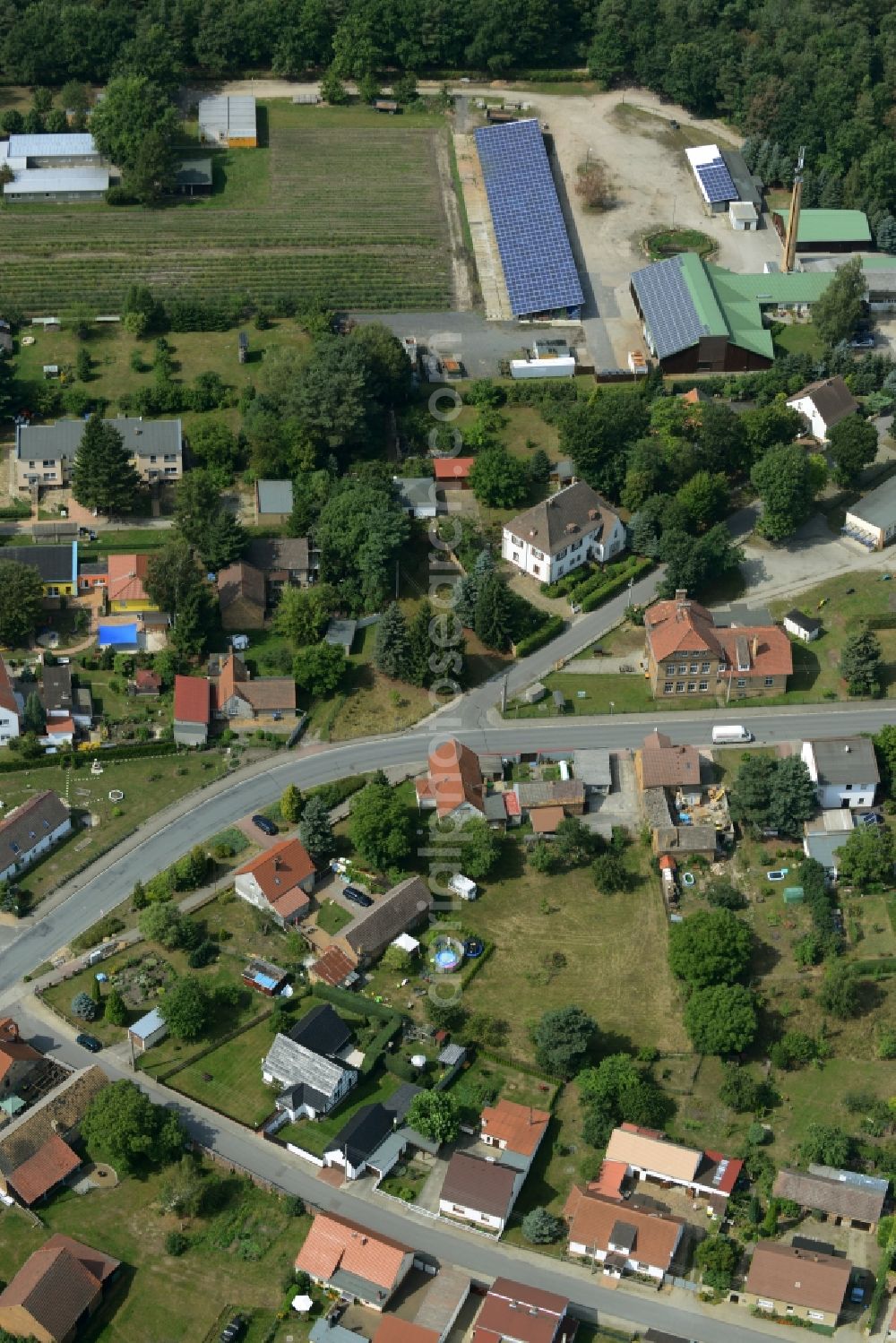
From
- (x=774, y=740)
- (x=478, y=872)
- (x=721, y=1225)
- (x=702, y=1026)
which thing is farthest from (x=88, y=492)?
(x=721, y=1225)

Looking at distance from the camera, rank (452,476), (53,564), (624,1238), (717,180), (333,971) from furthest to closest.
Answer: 1. (717,180)
2. (452,476)
3. (53,564)
4. (333,971)
5. (624,1238)

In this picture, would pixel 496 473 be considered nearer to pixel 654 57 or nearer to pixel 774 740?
pixel 774 740

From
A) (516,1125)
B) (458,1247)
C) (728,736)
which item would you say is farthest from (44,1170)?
(728,736)

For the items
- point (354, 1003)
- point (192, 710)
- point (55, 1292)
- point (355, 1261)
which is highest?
point (192, 710)

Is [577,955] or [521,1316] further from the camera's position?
[577,955]

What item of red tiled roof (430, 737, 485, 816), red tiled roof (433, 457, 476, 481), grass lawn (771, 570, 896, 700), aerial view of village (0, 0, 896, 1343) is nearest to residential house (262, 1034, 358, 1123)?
aerial view of village (0, 0, 896, 1343)

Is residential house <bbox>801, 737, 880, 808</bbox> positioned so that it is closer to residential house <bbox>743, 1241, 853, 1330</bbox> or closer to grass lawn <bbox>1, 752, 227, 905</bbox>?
residential house <bbox>743, 1241, 853, 1330</bbox>

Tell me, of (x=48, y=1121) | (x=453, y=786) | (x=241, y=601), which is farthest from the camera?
(x=241, y=601)

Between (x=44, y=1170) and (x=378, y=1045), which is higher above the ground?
(x=378, y=1045)

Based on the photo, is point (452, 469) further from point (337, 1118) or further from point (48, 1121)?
point (48, 1121)
